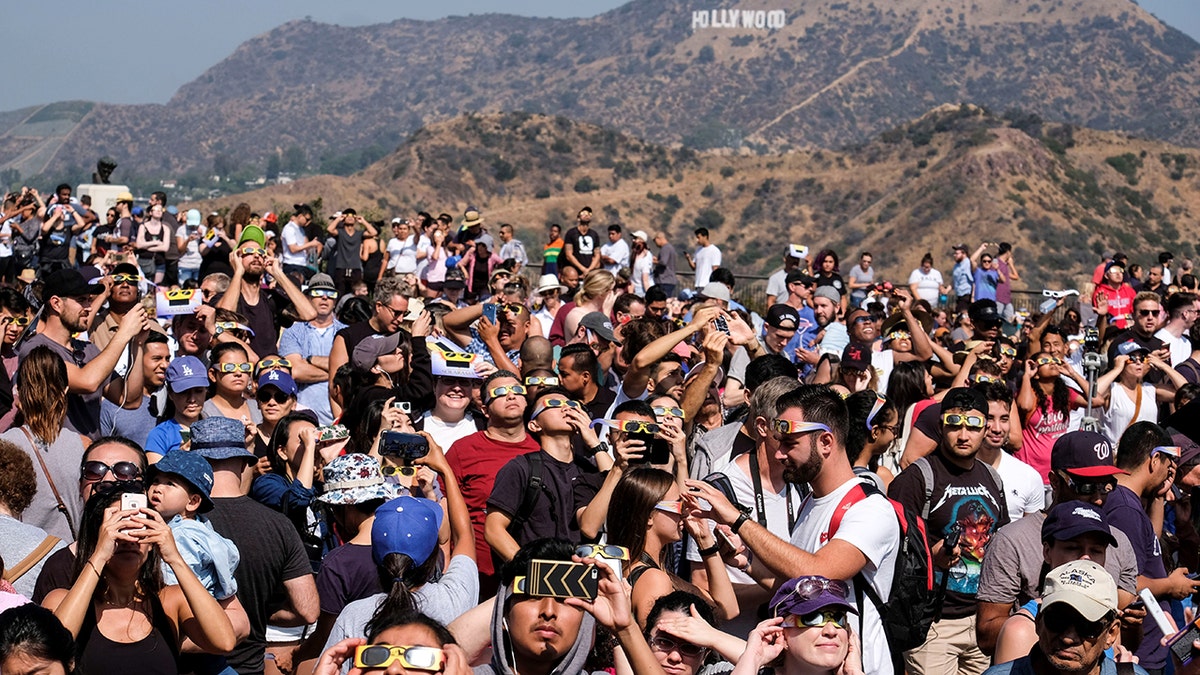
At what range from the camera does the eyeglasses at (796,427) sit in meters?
4.61

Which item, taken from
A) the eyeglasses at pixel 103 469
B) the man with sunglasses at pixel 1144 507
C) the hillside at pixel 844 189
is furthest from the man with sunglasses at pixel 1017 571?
the hillside at pixel 844 189

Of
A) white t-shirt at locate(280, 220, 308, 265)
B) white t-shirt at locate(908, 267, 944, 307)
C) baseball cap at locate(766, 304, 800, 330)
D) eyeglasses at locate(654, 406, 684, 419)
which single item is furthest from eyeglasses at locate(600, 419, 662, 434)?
white t-shirt at locate(908, 267, 944, 307)

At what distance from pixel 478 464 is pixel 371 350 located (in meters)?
2.11

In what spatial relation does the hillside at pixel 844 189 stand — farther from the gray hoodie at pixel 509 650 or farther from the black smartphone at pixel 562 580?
the black smartphone at pixel 562 580

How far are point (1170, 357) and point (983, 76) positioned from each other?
19801 centimetres

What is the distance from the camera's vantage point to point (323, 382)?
9.05 m

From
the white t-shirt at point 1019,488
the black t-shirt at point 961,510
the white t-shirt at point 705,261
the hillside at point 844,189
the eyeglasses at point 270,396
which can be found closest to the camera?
the black t-shirt at point 961,510

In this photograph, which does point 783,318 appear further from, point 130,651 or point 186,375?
point 130,651

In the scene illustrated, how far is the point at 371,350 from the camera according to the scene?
27.2 ft

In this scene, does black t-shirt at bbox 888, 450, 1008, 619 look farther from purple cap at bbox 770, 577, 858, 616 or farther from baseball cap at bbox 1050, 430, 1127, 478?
purple cap at bbox 770, 577, 858, 616

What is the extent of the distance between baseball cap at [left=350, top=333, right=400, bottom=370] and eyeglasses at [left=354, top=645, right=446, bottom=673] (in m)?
4.92

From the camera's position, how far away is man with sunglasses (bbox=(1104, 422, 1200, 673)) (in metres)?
5.77

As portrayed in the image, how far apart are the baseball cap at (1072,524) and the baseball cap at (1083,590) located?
0.55m

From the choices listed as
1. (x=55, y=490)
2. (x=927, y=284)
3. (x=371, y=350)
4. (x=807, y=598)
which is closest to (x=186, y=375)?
(x=55, y=490)
